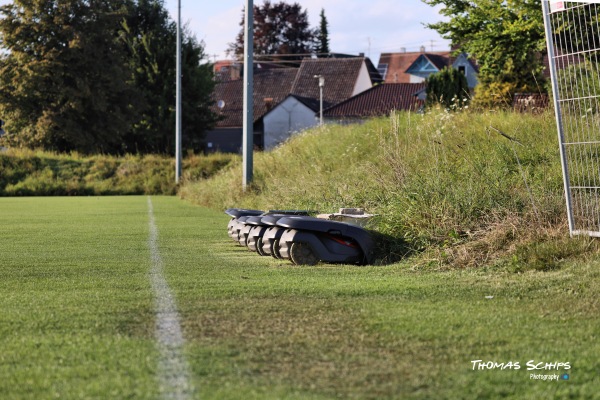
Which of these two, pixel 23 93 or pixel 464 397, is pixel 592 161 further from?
pixel 23 93

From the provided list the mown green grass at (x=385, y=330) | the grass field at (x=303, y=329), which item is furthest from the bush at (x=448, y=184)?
the mown green grass at (x=385, y=330)

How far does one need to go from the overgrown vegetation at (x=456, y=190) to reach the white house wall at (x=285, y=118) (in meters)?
62.5

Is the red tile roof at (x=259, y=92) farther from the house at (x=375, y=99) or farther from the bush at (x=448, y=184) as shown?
the bush at (x=448, y=184)

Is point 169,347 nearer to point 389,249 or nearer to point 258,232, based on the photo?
point 389,249

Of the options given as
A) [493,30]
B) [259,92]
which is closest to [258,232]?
[493,30]

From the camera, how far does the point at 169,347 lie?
21.6 feet

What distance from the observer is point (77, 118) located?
6162cm

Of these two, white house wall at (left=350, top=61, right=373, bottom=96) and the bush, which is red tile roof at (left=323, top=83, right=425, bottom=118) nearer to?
white house wall at (left=350, top=61, right=373, bottom=96)

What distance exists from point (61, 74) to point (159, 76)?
10.4m

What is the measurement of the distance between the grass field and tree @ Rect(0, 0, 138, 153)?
48.4 metres

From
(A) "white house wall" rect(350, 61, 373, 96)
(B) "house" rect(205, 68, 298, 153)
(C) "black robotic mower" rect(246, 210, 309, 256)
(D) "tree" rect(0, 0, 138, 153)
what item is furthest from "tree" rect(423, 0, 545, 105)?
(A) "white house wall" rect(350, 61, 373, 96)

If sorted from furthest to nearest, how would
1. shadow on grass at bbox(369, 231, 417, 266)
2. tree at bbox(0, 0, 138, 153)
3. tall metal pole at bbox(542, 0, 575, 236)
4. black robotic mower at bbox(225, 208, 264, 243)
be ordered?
tree at bbox(0, 0, 138, 153)
black robotic mower at bbox(225, 208, 264, 243)
shadow on grass at bbox(369, 231, 417, 266)
tall metal pole at bbox(542, 0, 575, 236)

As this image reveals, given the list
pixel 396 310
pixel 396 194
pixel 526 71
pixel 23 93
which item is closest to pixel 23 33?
pixel 23 93

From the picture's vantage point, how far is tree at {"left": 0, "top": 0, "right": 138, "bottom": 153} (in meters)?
58.9
